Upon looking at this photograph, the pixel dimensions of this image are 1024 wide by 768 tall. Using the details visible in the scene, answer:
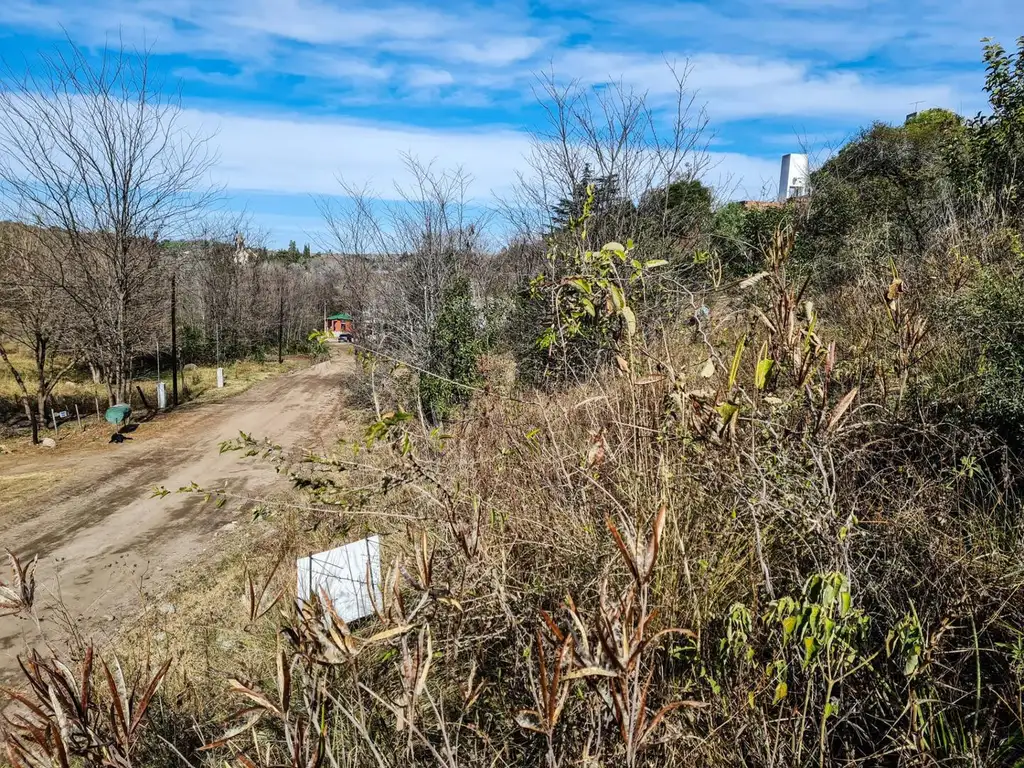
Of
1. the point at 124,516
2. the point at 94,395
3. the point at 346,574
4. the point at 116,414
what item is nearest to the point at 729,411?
the point at 346,574

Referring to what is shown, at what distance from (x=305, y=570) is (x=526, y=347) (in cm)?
804

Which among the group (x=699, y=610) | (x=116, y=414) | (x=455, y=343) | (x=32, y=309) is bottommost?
(x=116, y=414)

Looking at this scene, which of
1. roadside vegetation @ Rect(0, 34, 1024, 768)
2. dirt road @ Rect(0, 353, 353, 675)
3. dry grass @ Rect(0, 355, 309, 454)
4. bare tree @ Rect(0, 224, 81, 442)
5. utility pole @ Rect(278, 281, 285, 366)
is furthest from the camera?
utility pole @ Rect(278, 281, 285, 366)

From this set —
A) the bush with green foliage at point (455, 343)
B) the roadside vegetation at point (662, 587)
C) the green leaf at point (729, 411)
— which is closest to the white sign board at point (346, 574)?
the roadside vegetation at point (662, 587)

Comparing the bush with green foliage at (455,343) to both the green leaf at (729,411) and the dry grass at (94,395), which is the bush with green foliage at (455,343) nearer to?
the dry grass at (94,395)

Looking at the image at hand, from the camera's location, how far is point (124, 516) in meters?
8.54

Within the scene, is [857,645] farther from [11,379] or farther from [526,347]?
[11,379]

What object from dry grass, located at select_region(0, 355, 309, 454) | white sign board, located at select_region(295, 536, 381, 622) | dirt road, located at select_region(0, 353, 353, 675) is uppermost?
white sign board, located at select_region(295, 536, 381, 622)

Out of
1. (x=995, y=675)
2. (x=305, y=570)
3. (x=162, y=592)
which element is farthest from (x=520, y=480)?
(x=162, y=592)

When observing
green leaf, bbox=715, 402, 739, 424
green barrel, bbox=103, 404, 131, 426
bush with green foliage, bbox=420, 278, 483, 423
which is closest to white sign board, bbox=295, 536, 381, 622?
green leaf, bbox=715, 402, 739, 424

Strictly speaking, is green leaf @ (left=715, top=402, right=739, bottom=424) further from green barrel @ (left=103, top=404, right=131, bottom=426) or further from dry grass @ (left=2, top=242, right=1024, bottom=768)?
green barrel @ (left=103, top=404, right=131, bottom=426)

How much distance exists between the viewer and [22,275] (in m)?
13.8

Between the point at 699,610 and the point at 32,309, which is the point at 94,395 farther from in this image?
the point at 699,610

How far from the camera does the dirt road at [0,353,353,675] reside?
5.99 m
